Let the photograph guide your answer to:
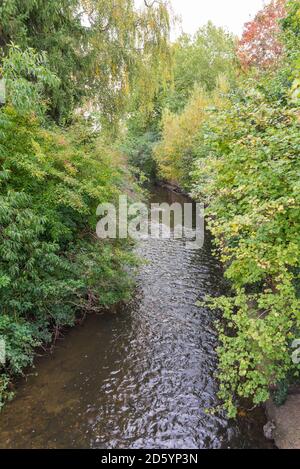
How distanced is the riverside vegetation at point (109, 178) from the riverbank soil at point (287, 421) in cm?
24

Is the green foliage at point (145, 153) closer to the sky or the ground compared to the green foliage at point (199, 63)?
closer to the ground

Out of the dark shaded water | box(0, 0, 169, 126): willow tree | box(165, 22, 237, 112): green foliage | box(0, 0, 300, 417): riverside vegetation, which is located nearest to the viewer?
box(0, 0, 300, 417): riverside vegetation

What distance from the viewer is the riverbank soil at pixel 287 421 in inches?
181

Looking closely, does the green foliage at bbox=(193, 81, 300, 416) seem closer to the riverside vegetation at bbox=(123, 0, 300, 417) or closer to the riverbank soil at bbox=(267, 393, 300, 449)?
the riverside vegetation at bbox=(123, 0, 300, 417)

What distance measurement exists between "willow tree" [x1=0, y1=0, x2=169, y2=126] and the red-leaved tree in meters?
7.02

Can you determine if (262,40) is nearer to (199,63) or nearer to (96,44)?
(96,44)

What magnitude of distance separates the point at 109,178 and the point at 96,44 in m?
4.31

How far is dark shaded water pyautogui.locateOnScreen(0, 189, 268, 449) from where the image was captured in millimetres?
5016

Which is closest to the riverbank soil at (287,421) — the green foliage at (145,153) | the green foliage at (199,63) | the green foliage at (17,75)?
the green foliage at (17,75)

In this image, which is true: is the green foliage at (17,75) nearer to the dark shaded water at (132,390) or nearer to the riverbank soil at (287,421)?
the dark shaded water at (132,390)

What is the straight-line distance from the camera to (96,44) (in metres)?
9.35

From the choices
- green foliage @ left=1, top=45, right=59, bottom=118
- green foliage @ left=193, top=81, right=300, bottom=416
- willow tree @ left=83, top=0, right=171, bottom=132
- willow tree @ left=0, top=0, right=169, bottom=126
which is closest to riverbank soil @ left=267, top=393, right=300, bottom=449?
green foliage @ left=193, top=81, right=300, bottom=416

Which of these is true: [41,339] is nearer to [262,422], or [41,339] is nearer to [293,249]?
[262,422]

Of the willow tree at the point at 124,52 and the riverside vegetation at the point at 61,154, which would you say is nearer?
the riverside vegetation at the point at 61,154
